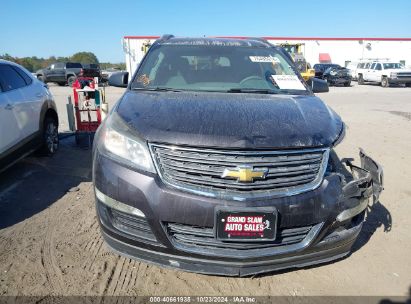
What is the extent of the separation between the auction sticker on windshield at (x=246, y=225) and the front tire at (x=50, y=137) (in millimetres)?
4410

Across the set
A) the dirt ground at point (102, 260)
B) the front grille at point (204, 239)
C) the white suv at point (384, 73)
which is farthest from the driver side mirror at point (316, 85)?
the white suv at point (384, 73)

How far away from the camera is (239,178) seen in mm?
2178

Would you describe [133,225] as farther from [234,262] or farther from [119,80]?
[119,80]

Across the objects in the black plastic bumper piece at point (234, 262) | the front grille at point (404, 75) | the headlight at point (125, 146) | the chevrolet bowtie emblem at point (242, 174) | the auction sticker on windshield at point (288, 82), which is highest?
the auction sticker on windshield at point (288, 82)

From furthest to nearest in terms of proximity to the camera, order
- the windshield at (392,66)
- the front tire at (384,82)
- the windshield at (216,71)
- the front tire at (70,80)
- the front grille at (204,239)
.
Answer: the front tire at (70,80)
the windshield at (392,66)
the front tire at (384,82)
the windshield at (216,71)
the front grille at (204,239)

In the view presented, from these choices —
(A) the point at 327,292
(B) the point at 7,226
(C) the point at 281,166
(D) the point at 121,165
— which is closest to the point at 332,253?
(A) the point at 327,292

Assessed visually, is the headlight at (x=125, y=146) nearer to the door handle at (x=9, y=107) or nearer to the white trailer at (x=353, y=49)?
the door handle at (x=9, y=107)

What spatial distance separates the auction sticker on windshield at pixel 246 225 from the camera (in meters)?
2.14

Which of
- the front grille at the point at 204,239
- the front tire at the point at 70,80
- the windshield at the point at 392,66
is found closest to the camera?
the front grille at the point at 204,239

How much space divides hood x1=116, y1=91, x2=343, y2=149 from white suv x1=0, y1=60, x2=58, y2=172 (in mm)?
2155

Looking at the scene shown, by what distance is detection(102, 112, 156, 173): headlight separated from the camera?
2285 mm

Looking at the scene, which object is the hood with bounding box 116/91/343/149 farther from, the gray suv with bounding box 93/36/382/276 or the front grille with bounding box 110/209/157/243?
the front grille with bounding box 110/209/157/243

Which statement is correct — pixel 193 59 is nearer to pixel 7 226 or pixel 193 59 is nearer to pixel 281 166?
pixel 281 166

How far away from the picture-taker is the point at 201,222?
218 centimetres
